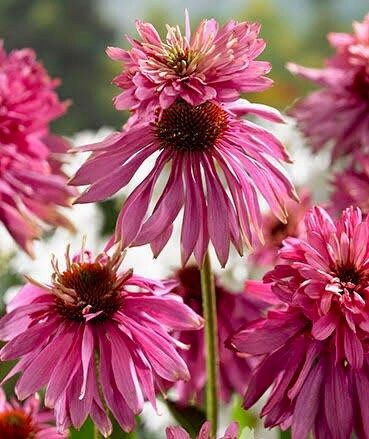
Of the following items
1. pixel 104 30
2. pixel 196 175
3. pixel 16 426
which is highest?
pixel 104 30

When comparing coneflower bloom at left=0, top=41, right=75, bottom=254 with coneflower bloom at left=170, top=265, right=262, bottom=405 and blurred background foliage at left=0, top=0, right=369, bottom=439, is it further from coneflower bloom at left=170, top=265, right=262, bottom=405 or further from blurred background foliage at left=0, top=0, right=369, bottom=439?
blurred background foliage at left=0, top=0, right=369, bottom=439

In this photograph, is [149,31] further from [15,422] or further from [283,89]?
[283,89]

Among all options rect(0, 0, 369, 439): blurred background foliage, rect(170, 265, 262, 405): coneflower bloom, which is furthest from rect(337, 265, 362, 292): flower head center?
rect(0, 0, 369, 439): blurred background foliage

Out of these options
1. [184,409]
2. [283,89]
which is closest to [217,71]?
Result: [184,409]

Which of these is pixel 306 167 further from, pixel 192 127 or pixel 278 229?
pixel 192 127

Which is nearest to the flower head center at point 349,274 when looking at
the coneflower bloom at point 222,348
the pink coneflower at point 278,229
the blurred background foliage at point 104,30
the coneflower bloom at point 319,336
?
the coneflower bloom at point 319,336

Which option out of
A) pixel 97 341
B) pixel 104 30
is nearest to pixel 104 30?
pixel 104 30

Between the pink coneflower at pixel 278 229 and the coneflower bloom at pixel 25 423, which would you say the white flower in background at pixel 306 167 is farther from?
the coneflower bloom at pixel 25 423
